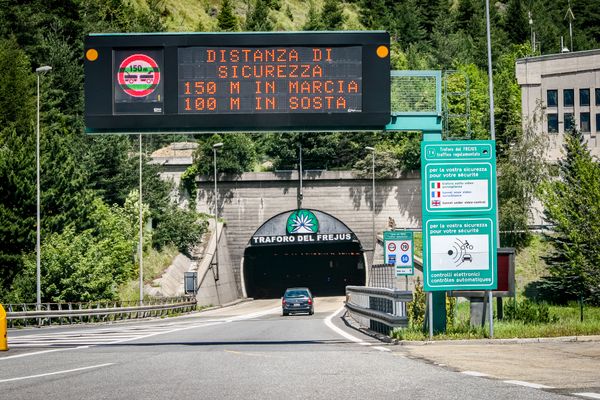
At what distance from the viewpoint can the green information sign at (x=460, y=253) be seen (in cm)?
2217

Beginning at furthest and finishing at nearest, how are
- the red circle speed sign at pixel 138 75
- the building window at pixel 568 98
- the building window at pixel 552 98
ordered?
the building window at pixel 552 98 < the building window at pixel 568 98 < the red circle speed sign at pixel 138 75

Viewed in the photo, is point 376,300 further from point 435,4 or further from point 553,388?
point 435,4

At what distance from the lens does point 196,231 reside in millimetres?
78312

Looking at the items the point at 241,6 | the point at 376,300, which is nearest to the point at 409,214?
the point at 376,300

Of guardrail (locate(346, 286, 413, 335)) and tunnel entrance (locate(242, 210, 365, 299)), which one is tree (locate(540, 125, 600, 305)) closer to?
→ guardrail (locate(346, 286, 413, 335))

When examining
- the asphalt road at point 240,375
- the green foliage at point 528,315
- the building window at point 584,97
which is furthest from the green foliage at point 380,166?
the asphalt road at point 240,375

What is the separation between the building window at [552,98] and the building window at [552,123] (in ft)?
3.05

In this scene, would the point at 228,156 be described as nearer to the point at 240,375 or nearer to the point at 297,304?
the point at 297,304

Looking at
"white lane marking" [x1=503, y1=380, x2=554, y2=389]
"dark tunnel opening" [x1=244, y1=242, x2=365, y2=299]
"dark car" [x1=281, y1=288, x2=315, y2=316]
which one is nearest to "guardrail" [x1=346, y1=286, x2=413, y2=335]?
"white lane marking" [x1=503, y1=380, x2=554, y2=389]

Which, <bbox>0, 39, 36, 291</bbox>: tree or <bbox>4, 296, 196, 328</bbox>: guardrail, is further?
<bbox>0, 39, 36, 291</bbox>: tree

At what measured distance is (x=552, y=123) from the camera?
83.2 metres

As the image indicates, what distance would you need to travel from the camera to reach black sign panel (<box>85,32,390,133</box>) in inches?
955

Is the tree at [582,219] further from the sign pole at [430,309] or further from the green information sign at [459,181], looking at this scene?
the sign pole at [430,309]

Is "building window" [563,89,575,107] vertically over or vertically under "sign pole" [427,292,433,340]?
over
